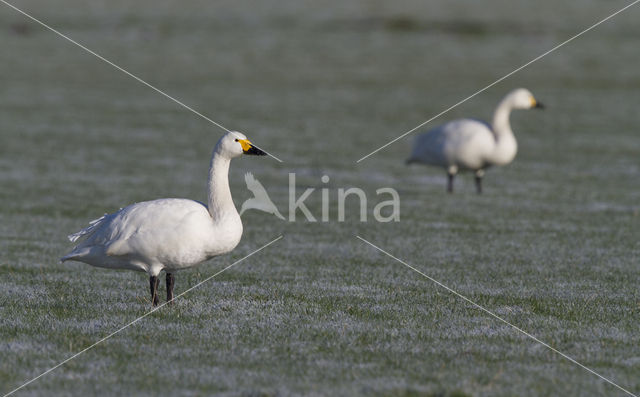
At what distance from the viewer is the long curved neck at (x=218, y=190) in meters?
9.27

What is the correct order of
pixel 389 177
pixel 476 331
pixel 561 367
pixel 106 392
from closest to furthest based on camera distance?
pixel 106 392 → pixel 561 367 → pixel 476 331 → pixel 389 177

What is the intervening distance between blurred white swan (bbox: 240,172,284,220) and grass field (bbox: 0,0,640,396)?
0.27 metres

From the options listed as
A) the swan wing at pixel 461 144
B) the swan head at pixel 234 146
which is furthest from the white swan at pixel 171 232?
the swan wing at pixel 461 144

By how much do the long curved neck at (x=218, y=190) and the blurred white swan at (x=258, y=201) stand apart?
6.77 metres

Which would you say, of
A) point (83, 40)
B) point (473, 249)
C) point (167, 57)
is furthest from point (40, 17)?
point (473, 249)

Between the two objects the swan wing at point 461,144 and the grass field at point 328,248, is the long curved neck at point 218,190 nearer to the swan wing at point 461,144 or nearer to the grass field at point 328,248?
the grass field at point 328,248

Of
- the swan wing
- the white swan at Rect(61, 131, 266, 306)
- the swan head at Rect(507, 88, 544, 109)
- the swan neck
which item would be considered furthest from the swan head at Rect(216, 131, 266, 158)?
the swan head at Rect(507, 88, 544, 109)

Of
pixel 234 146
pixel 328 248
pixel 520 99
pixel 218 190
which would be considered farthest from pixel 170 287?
pixel 520 99

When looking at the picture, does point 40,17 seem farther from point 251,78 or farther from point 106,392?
point 106,392

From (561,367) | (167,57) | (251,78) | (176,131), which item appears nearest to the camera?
(561,367)

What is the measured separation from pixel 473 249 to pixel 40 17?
225 feet

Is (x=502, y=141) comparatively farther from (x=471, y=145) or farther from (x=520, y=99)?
(x=520, y=99)

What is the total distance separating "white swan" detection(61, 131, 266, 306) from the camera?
8953mm

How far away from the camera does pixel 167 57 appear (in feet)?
189
